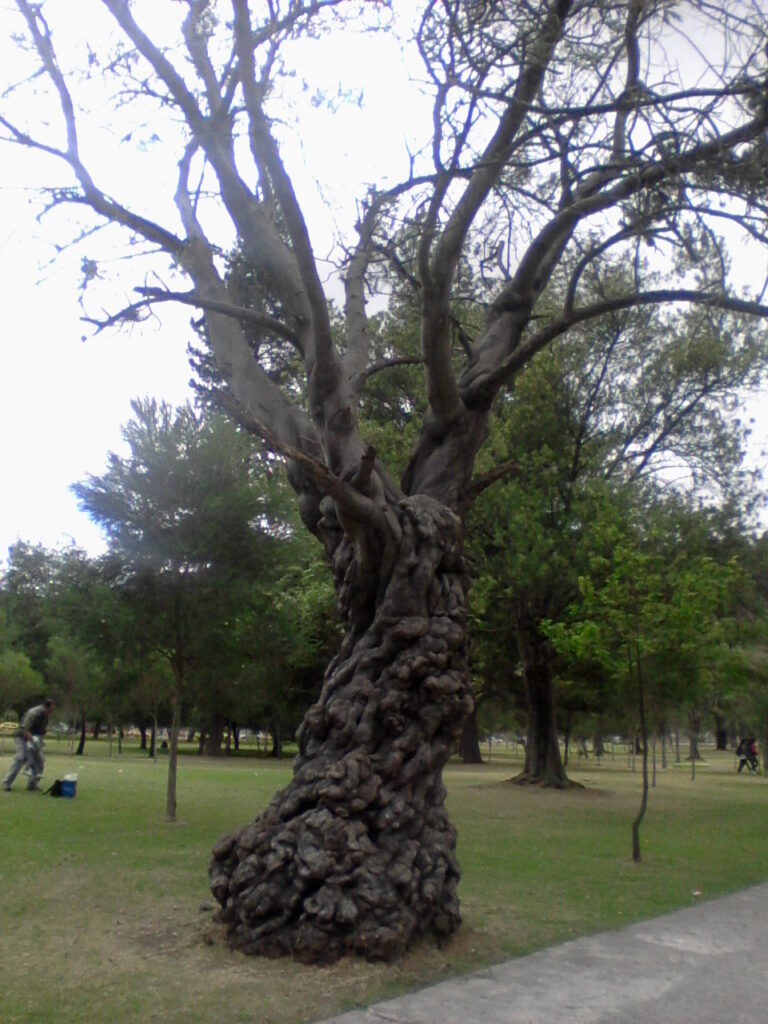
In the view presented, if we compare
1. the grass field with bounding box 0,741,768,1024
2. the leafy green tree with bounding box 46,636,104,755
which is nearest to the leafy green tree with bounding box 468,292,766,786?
the grass field with bounding box 0,741,768,1024

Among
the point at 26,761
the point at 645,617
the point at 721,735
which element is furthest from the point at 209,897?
the point at 721,735

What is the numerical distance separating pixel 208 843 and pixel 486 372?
6697mm

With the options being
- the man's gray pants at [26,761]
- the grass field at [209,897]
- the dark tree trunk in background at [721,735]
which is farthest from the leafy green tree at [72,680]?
the dark tree trunk in background at [721,735]

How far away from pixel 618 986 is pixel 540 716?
65.1 feet

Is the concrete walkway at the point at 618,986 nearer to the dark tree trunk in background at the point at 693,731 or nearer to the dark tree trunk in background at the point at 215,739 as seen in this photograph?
the dark tree trunk in background at the point at 693,731

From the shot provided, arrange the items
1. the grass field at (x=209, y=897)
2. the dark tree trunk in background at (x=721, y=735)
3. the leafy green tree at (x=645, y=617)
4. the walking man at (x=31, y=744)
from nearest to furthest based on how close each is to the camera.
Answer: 1. the grass field at (x=209, y=897)
2. the leafy green tree at (x=645, y=617)
3. the walking man at (x=31, y=744)
4. the dark tree trunk in background at (x=721, y=735)

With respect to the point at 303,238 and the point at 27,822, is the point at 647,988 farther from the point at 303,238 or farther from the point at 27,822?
the point at 27,822

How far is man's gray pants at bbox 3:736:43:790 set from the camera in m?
17.7

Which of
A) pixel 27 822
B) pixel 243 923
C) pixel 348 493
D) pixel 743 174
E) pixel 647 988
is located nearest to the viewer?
pixel 647 988

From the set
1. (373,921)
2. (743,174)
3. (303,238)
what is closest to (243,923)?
(373,921)

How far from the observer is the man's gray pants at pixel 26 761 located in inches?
697

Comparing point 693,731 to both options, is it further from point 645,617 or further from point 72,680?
point 645,617

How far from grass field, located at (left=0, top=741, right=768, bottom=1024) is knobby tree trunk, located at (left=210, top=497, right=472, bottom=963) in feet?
0.88

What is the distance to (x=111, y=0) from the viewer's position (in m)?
8.67
